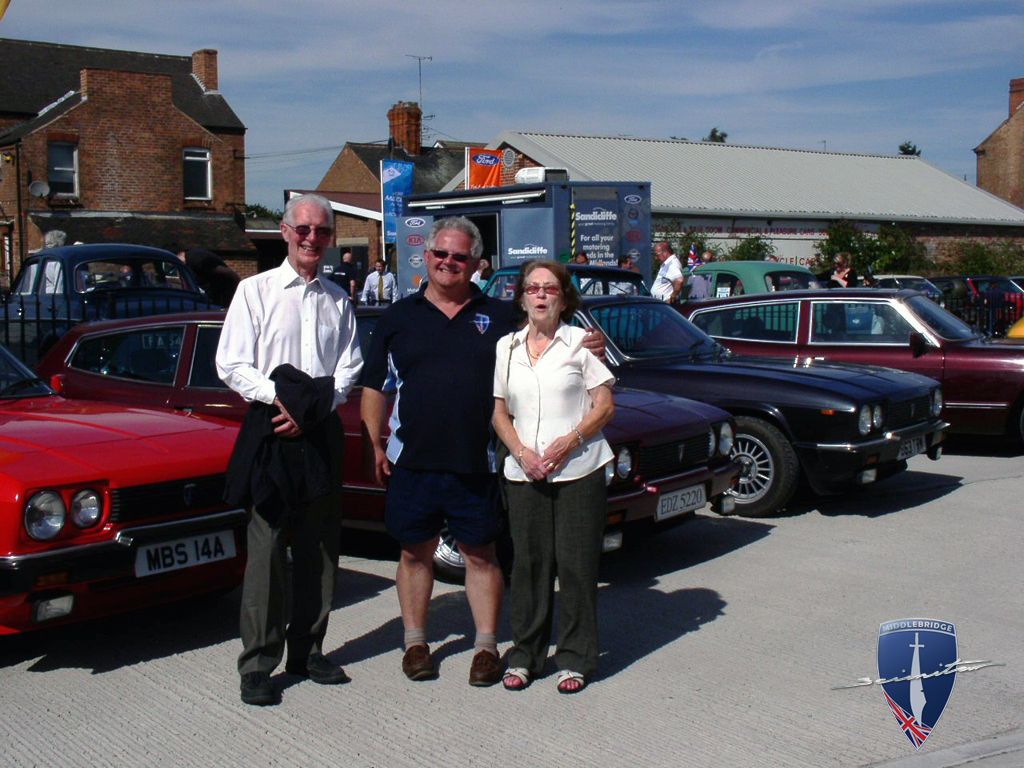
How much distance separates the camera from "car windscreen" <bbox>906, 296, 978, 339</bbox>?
10266 millimetres

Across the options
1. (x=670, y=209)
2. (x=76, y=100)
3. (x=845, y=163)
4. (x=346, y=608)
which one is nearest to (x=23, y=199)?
(x=76, y=100)

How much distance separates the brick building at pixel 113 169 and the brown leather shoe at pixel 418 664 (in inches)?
1259

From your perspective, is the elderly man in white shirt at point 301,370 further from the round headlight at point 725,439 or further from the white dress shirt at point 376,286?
the white dress shirt at point 376,286

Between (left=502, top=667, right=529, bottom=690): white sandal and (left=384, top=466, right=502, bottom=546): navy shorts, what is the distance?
21.4 inches

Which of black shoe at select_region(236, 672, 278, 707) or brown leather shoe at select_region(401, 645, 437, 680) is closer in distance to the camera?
black shoe at select_region(236, 672, 278, 707)

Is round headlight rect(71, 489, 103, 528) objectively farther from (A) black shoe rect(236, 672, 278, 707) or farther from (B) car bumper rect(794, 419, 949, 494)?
(B) car bumper rect(794, 419, 949, 494)

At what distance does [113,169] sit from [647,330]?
31.7m

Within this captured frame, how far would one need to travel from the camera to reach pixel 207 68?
4322 centimetres

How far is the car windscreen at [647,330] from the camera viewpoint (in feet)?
27.2

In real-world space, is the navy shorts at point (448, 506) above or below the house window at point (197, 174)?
below

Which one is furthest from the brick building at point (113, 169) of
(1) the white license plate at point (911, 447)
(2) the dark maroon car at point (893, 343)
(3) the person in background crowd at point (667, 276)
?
(1) the white license plate at point (911, 447)

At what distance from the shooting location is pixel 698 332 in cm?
885

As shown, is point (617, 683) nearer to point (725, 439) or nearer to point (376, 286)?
point (725, 439)

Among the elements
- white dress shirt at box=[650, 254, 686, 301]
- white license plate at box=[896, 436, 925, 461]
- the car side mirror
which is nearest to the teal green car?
white dress shirt at box=[650, 254, 686, 301]
